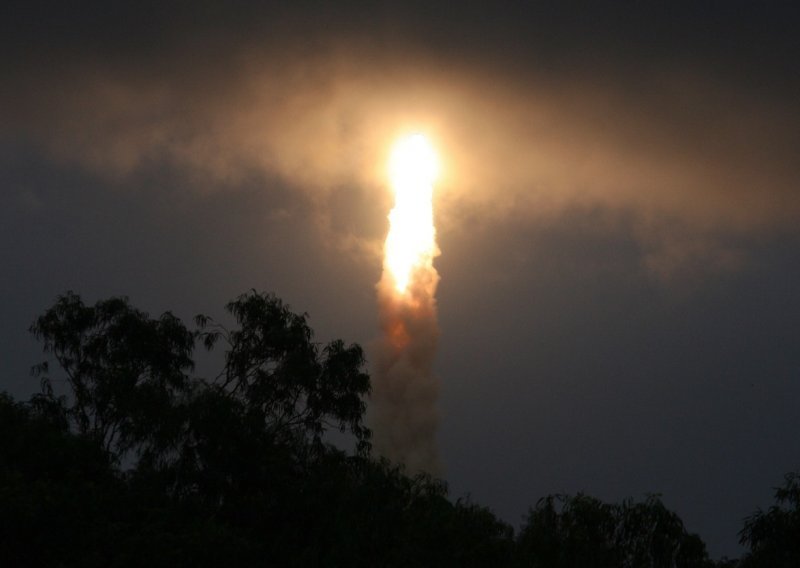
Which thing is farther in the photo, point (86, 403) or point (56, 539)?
point (86, 403)

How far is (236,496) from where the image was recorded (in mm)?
51625

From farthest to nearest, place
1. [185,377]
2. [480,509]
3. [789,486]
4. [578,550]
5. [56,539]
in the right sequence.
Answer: [185,377]
[789,486]
[480,509]
[578,550]
[56,539]

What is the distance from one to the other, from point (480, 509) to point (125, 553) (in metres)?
12.8

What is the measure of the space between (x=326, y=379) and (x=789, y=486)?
20630 millimetres

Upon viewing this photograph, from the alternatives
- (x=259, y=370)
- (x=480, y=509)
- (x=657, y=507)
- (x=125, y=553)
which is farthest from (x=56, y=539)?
(x=259, y=370)

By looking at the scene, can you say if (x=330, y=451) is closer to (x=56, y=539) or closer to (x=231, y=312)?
(x=231, y=312)

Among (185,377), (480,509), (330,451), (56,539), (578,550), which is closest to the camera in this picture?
(56,539)

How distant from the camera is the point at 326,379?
6275cm

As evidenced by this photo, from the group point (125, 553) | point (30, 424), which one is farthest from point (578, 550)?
point (30, 424)

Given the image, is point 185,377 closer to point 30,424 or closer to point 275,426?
point 275,426

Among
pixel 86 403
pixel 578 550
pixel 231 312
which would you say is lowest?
pixel 578 550

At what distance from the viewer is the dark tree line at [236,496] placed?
4181 centimetres

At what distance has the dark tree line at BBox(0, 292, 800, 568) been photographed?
41.8 meters

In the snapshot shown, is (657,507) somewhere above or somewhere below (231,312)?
below
